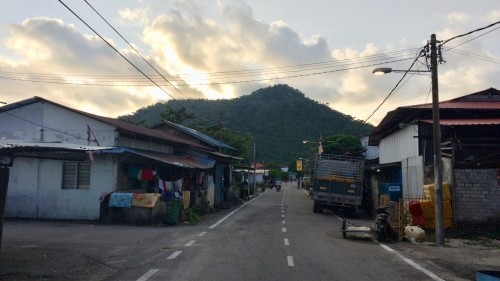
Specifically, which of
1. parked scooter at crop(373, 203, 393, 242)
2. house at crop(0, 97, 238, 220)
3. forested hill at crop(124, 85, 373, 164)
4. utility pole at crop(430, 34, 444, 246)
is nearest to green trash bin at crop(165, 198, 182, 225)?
house at crop(0, 97, 238, 220)

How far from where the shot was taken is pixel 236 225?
22859 millimetres

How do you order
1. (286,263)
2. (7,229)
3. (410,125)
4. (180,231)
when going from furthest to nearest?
(410,125) < (180,231) < (7,229) < (286,263)

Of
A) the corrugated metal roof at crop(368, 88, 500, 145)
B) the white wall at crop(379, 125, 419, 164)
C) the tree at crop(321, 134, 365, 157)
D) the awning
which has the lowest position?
the awning

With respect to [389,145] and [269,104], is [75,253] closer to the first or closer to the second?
[389,145]

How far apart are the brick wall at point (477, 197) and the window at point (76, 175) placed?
53.1ft

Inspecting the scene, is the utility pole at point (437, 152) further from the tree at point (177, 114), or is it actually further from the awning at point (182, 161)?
the tree at point (177, 114)

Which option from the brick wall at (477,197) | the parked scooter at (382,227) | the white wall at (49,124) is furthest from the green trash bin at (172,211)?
the brick wall at (477,197)

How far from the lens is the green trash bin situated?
22.2m

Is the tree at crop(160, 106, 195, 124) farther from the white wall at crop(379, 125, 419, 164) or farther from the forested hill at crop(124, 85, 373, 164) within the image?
the white wall at crop(379, 125, 419, 164)

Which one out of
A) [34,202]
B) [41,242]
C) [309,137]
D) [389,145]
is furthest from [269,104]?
[41,242]

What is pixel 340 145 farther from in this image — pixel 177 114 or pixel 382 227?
pixel 382 227

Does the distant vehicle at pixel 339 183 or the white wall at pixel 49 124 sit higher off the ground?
the white wall at pixel 49 124

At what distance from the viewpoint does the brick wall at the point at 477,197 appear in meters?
18.6

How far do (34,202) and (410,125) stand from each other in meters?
19.5
